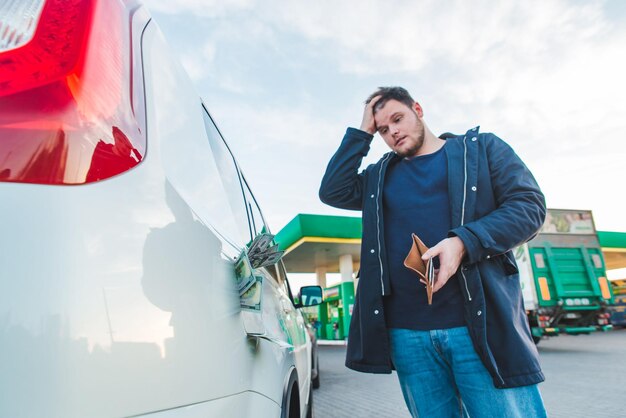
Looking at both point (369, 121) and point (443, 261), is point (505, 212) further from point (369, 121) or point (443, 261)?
point (369, 121)

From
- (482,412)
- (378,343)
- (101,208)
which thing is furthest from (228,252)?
(482,412)

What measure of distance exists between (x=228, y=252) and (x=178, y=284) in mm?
307

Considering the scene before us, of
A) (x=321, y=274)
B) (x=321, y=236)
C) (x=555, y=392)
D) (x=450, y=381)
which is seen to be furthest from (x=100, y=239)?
(x=321, y=274)

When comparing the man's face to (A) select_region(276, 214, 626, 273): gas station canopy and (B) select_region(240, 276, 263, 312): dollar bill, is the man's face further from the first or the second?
(A) select_region(276, 214, 626, 273): gas station canopy

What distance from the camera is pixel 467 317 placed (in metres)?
1.39

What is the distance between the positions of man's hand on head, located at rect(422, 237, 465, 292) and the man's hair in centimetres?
75

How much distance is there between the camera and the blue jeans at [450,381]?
1.33 meters

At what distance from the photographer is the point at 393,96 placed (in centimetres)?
178

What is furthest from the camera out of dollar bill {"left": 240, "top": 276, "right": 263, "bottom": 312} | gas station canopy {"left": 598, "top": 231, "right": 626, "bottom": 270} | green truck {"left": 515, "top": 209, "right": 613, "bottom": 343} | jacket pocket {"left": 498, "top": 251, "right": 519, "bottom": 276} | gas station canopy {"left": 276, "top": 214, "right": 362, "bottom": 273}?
gas station canopy {"left": 598, "top": 231, "right": 626, "bottom": 270}

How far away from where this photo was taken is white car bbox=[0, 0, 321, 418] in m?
0.54

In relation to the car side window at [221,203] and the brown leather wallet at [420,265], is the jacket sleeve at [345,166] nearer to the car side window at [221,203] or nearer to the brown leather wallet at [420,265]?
the car side window at [221,203]

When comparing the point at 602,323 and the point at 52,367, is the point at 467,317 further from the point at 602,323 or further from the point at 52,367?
the point at 602,323

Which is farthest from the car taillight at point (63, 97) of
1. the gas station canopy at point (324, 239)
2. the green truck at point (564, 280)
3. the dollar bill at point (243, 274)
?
the gas station canopy at point (324, 239)

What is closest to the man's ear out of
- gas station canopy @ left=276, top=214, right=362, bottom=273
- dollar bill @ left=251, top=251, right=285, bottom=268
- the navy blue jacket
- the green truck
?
the navy blue jacket
